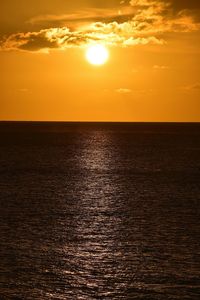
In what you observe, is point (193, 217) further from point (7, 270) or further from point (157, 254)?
point (7, 270)

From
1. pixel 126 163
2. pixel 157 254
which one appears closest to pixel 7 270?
pixel 157 254

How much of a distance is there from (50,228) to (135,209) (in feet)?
41.0

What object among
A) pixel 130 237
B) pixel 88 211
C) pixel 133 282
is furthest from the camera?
pixel 88 211

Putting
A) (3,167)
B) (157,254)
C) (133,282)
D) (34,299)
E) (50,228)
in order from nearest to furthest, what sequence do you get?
(34,299)
(133,282)
(157,254)
(50,228)
(3,167)

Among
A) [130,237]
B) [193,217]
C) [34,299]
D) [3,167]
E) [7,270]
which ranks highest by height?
[3,167]

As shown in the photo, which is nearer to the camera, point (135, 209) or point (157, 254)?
point (157, 254)

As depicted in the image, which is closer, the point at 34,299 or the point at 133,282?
the point at 34,299

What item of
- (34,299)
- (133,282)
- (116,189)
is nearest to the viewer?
(34,299)

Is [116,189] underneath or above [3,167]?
underneath

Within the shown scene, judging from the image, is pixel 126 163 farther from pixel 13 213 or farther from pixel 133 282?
pixel 133 282

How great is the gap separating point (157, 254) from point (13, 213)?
713 inches

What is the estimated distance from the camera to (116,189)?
67562mm

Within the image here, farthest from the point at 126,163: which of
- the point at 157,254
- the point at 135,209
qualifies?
the point at 157,254

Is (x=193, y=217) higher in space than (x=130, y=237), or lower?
higher
